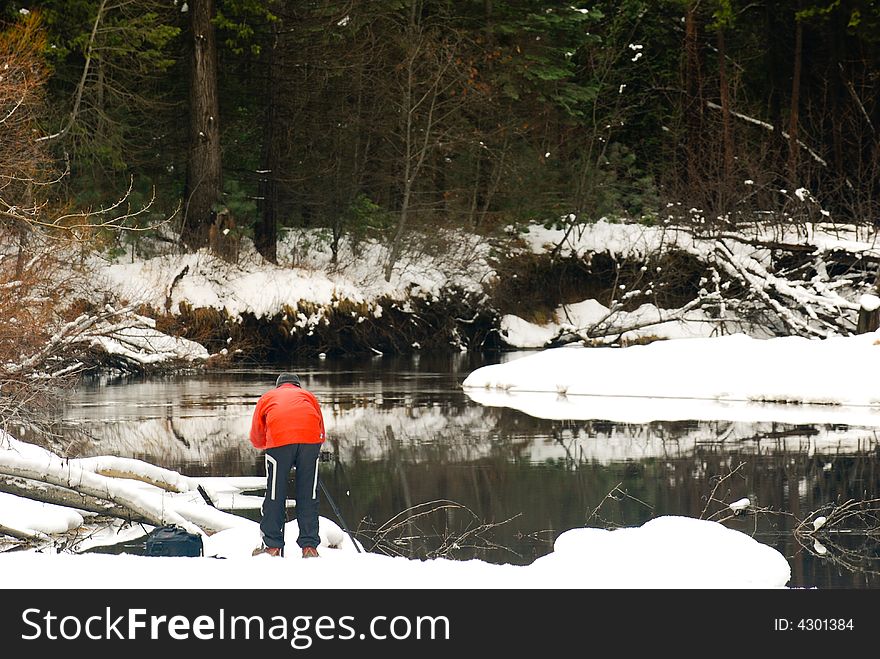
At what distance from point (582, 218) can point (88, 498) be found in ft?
113

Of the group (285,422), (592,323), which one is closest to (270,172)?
(592,323)

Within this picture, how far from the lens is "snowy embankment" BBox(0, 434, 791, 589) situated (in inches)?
284

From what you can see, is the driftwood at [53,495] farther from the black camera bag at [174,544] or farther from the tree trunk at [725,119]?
the tree trunk at [725,119]

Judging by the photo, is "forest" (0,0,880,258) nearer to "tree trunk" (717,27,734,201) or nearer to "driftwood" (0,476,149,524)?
"tree trunk" (717,27,734,201)

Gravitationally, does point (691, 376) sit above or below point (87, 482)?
above

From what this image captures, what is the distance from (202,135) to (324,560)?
28063 mm

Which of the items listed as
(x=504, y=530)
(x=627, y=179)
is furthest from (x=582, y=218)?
(x=504, y=530)

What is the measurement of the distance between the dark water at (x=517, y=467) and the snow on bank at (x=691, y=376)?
207 centimetres

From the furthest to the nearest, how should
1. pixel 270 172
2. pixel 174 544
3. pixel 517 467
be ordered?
pixel 270 172 < pixel 517 467 < pixel 174 544

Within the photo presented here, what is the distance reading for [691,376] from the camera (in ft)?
77.8

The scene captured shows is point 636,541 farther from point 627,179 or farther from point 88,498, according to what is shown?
point 627,179

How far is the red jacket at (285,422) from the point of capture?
859 cm

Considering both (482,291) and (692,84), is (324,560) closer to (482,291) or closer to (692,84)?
(482,291)

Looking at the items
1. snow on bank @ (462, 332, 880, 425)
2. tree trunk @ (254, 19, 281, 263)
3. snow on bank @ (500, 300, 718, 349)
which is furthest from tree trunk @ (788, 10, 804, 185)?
tree trunk @ (254, 19, 281, 263)
